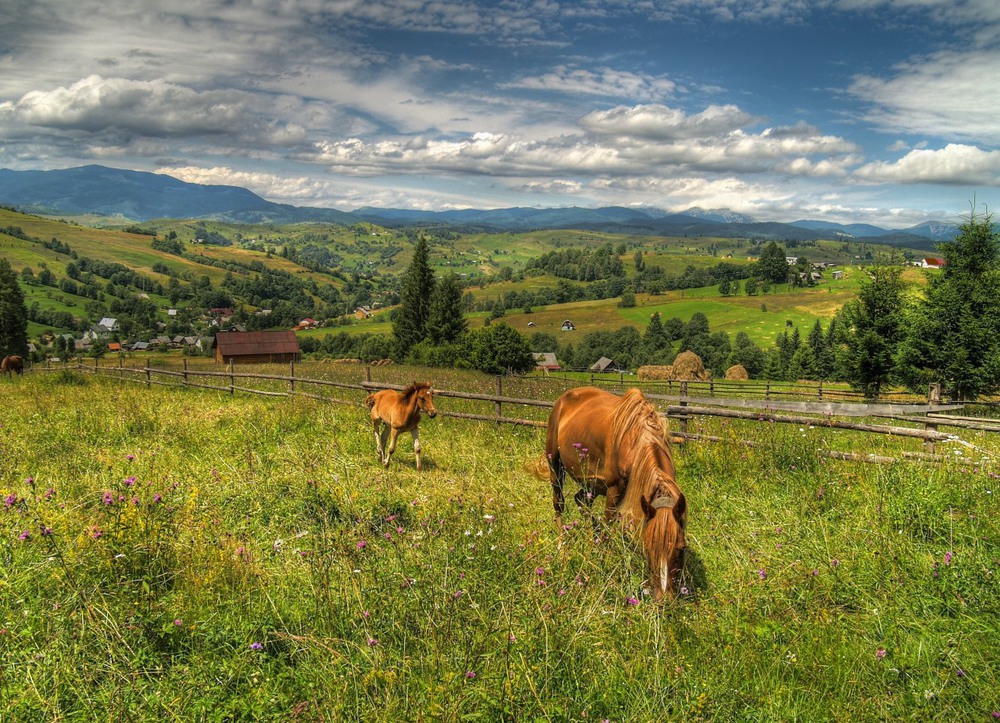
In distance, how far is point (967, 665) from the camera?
3482mm

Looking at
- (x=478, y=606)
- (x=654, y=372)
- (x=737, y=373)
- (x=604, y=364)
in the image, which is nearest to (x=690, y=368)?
(x=654, y=372)

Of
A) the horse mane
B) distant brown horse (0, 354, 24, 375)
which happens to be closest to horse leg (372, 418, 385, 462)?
→ the horse mane

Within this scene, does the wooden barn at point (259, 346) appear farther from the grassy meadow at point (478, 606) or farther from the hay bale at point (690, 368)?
the grassy meadow at point (478, 606)

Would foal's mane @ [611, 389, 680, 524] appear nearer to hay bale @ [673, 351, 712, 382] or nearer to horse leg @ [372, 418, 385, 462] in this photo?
horse leg @ [372, 418, 385, 462]

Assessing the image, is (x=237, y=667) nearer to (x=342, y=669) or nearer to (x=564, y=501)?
(x=342, y=669)

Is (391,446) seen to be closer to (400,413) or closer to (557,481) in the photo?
(400,413)

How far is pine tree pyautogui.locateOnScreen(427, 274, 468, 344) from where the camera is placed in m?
59.1

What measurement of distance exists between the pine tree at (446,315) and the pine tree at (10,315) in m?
45.9

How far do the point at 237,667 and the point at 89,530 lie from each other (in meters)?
1.98

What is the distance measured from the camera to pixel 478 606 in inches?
138

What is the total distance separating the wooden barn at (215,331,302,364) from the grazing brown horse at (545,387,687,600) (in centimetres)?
6135

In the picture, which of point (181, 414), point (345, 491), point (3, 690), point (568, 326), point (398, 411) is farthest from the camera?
point (568, 326)

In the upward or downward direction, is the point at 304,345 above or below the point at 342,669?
below

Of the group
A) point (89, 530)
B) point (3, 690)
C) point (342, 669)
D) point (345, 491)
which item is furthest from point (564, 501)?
point (3, 690)
